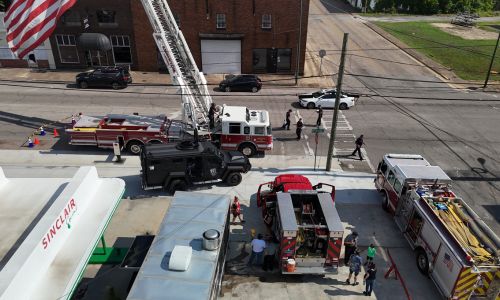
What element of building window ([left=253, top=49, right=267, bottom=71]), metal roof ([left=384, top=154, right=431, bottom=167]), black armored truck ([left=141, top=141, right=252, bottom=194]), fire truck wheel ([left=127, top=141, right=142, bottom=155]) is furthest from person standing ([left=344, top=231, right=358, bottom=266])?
building window ([left=253, top=49, right=267, bottom=71])

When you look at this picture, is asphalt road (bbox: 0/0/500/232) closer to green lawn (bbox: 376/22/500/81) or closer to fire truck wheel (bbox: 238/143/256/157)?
fire truck wheel (bbox: 238/143/256/157)

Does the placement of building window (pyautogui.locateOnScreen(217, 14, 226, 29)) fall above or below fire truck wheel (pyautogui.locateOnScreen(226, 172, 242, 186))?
above

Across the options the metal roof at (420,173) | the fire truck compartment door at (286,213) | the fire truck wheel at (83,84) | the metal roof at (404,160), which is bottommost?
the fire truck wheel at (83,84)

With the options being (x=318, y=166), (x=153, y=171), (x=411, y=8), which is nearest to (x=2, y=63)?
(x=153, y=171)

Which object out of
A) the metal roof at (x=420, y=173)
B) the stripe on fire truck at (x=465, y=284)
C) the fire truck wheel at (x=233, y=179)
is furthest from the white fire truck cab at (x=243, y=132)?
the stripe on fire truck at (x=465, y=284)

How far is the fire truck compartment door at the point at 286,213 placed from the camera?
1366 cm

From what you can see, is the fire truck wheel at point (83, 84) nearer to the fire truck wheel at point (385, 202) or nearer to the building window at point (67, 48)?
the building window at point (67, 48)

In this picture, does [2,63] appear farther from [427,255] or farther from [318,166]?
[427,255]

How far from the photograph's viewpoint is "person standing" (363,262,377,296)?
13305 millimetres

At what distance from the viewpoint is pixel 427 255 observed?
14562 millimetres

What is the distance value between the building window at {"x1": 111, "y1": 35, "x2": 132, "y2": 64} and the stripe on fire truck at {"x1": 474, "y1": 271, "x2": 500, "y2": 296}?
115 feet

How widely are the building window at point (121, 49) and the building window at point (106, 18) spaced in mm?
1203

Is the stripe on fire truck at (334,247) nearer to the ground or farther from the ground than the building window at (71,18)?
nearer to the ground

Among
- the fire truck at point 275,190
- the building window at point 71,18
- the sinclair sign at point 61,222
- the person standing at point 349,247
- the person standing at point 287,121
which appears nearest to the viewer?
the sinclair sign at point 61,222
